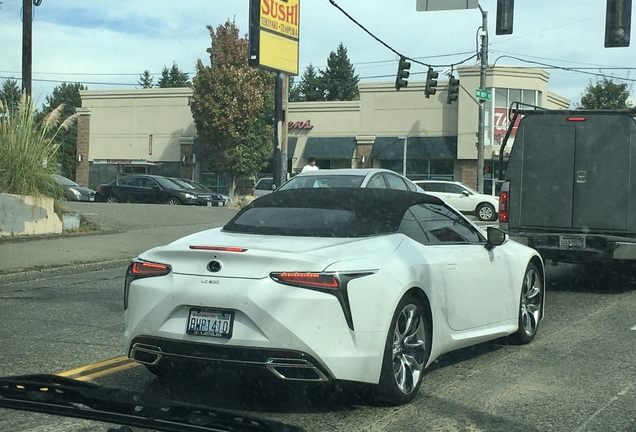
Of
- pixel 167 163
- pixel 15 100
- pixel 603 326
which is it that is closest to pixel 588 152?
pixel 603 326

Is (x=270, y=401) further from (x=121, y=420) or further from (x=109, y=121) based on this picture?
(x=109, y=121)

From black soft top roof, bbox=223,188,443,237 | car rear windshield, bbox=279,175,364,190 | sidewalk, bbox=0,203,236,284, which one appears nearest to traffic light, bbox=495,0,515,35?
car rear windshield, bbox=279,175,364,190

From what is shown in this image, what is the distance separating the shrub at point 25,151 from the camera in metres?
15.0

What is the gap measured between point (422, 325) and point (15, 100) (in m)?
12.8

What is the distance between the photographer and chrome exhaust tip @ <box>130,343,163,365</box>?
16.6 ft

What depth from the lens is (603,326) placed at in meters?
8.40

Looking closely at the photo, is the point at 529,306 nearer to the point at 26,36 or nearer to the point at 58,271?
the point at 58,271

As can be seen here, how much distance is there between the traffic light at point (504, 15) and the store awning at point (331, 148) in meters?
31.3

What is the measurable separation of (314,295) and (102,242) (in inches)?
445

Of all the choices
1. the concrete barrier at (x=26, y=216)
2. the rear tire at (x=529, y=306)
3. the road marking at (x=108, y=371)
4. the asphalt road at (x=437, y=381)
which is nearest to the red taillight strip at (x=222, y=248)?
the asphalt road at (x=437, y=381)

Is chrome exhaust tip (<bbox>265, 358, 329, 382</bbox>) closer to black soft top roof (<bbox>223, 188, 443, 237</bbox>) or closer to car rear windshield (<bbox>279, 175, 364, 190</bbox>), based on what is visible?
black soft top roof (<bbox>223, 188, 443, 237</bbox>)

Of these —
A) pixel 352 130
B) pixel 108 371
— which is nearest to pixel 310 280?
pixel 108 371

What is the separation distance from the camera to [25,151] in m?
15.0

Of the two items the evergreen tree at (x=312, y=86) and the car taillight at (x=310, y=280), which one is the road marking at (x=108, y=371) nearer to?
the car taillight at (x=310, y=280)
